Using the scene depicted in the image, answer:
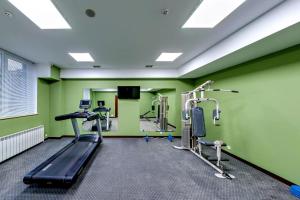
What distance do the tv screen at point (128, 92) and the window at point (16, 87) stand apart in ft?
9.25

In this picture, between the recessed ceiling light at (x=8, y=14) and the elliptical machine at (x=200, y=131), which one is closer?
the recessed ceiling light at (x=8, y=14)

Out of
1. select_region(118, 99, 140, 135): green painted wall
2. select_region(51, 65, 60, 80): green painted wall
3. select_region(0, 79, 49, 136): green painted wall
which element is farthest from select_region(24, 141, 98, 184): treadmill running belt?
select_region(51, 65, 60, 80): green painted wall

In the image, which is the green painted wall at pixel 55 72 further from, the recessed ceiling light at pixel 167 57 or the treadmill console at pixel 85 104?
the recessed ceiling light at pixel 167 57

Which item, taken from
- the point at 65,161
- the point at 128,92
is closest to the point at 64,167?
the point at 65,161

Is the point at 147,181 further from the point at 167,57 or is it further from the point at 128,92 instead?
the point at 128,92

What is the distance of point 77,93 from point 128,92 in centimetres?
202

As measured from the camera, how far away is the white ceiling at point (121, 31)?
1.99 metres

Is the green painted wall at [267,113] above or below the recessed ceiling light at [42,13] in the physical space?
below

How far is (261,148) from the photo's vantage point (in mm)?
3166

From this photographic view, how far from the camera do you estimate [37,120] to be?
194 inches

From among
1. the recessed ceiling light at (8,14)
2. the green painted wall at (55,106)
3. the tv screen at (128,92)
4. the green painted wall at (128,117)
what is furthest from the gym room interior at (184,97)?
the tv screen at (128,92)

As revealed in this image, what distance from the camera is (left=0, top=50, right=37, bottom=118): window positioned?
3.74 metres

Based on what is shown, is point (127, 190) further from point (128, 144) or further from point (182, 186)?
point (128, 144)

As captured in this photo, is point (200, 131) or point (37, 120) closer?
point (200, 131)
